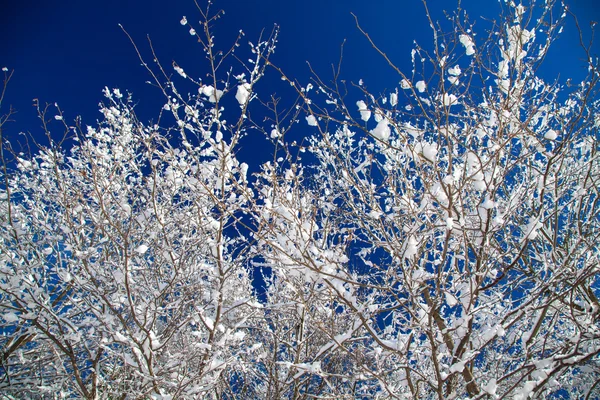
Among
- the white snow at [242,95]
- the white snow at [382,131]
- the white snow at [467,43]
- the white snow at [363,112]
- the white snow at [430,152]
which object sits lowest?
the white snow at [430,152]

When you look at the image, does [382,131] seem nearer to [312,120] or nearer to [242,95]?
[312,120]

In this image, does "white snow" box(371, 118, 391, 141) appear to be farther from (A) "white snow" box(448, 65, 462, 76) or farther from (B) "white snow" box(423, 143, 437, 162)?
(A) "white snow" box(448, 65, 462, 76)

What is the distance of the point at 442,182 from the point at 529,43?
6.13 ft

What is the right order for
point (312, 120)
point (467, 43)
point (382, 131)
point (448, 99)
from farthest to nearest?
point (467, 43) → point (312, 120) → point (448, 99) → point (382, 131)

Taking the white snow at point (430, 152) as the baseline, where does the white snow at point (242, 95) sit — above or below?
above

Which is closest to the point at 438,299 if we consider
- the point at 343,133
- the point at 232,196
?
the point at 232,196

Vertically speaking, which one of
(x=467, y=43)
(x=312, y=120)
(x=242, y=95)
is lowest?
(x=312, y=120)

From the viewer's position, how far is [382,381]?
2.36 metres

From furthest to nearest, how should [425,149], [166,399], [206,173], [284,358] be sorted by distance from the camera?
[284,358], [206,173], [166,399], [425,149]

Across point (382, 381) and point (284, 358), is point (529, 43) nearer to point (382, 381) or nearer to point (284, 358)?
point (382, 381)

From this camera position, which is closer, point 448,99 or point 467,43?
point 448,99

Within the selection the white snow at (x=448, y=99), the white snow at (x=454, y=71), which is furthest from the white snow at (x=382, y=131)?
the white snow at (x=454, y=71)

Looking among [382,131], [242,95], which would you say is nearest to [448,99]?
[382,131]

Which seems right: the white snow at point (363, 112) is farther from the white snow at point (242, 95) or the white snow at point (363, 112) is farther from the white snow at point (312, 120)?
the white snow at point (242, 95)
